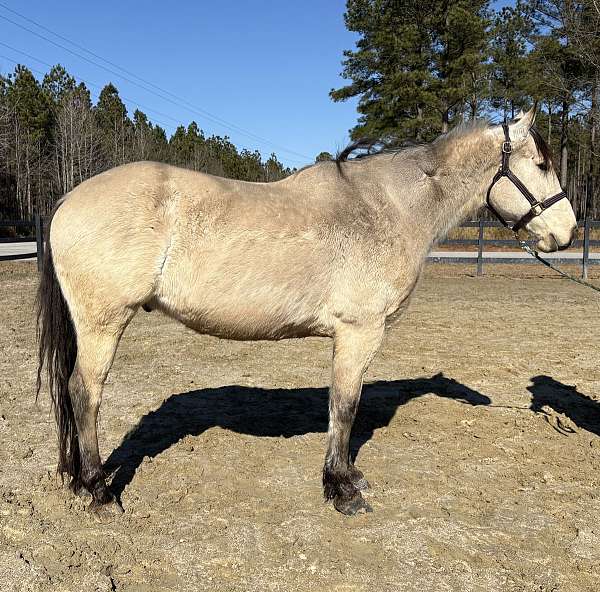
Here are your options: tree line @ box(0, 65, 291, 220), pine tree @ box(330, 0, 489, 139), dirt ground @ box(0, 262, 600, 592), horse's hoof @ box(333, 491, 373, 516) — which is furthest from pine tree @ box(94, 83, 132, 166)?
horse's hoof @ box(333, 491, 373, 516)

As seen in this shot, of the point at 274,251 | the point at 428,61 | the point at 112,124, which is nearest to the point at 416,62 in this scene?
the point at 428,61

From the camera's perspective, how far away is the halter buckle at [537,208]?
3.64m

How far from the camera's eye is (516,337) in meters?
8.38

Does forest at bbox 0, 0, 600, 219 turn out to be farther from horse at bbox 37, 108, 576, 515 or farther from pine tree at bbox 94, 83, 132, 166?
horse at bbox 37, 108, 576, 515

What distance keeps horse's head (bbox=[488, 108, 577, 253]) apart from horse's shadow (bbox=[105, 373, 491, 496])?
7.40 feet

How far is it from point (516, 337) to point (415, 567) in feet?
20.5

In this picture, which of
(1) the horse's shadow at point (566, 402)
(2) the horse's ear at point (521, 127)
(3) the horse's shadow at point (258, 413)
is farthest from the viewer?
(1) the horse's shadow at point (566, 402)

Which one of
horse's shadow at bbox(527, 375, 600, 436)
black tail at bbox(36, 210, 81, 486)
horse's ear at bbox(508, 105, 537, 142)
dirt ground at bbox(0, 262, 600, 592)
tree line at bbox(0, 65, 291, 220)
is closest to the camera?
dirt ground at bbox(0, 262, 600, 592)

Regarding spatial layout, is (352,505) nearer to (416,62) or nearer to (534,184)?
(534,184)

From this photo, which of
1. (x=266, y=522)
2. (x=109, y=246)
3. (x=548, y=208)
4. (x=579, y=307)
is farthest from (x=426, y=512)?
(x=579, y=307)

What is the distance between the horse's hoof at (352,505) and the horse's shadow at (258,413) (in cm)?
84

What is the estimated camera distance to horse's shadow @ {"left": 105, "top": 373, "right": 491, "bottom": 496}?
4.43 m

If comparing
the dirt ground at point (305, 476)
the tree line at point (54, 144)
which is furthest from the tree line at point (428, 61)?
the dirt ground at point (305, 476)

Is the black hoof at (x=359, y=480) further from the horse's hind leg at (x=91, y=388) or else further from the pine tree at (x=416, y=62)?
the pine tree at (x=416, y=62)
